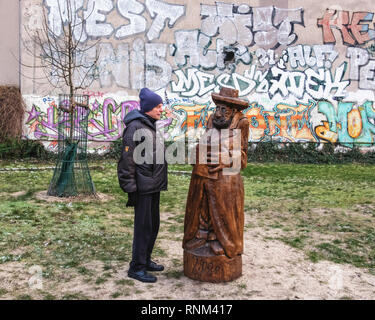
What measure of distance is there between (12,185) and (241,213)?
6.89 m

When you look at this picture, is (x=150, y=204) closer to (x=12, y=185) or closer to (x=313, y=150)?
(x=12, y=185)

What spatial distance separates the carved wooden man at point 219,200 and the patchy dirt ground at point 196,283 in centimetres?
21

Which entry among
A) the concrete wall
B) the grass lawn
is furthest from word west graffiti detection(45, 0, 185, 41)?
the grass lawn

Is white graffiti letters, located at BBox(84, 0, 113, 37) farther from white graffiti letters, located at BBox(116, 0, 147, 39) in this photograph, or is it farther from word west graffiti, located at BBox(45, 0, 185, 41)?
white graffiti letters, located at BBox(116, 0, 147, 39)

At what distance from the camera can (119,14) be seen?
14781 mm

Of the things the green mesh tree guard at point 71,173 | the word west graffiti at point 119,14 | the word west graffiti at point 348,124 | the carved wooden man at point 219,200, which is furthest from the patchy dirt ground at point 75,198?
the word west graffiti at point 348,124

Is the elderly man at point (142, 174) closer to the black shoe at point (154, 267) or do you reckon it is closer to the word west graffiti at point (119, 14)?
the black shoe at point (154, 267)

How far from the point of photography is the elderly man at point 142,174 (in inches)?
173

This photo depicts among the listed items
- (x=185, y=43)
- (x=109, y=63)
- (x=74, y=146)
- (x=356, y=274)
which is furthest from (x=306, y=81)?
(x=356, y=274)

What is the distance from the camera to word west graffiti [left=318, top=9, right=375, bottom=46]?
15305mm

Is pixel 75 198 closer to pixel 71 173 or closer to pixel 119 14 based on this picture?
pixel 71 173

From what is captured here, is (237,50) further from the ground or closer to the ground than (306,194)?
further from the ground

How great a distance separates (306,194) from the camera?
9516 millimetres

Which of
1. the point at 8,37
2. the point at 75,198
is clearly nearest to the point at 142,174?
the point at 75,198
